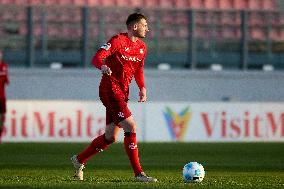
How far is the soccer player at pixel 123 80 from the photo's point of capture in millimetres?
11031

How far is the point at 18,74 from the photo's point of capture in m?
24.4

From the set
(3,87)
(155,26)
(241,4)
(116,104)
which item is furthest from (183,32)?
(116,104)

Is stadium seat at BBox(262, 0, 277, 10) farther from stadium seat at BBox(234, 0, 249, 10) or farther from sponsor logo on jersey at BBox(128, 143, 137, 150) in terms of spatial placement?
sponsor logo on jersey at BBox(128, 143, 137, 150)

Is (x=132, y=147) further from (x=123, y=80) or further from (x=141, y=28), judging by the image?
(x=141, y=28)

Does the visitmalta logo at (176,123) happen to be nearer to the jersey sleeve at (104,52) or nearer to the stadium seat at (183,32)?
the stadium seat at (183,32)

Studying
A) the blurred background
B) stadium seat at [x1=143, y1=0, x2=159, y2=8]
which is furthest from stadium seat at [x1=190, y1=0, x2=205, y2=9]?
the blurred background

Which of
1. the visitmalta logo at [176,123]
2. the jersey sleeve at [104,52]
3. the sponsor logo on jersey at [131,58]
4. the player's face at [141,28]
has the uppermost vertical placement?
the player's face at [141,28]

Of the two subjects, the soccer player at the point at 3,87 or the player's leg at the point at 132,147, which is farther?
the soccer player at the point at 3,87

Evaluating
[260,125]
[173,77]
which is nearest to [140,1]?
[173,77]

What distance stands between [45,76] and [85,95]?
1105 millimetres

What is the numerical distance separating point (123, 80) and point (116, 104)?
12.2 inches

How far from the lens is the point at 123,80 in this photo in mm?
11211

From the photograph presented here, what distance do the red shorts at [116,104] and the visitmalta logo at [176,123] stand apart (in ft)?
37.1

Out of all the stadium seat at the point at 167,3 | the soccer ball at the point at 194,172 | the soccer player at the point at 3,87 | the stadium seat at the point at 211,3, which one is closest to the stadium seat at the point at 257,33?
the stadium seat at the point at 211,3
